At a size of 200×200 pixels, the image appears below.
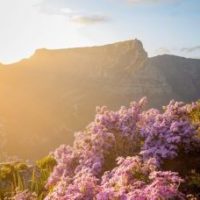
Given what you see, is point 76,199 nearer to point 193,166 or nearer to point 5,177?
point 193,166

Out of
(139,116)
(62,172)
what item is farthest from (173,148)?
(62,172)

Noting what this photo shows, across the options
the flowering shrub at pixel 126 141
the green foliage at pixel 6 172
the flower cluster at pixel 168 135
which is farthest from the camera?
the green foliage at pixel 6 172

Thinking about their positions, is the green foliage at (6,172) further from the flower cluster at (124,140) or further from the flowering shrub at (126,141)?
the flower cluster at (124,140)

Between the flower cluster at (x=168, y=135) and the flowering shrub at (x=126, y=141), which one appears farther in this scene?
the flowering shrub at (x=126, y=141)

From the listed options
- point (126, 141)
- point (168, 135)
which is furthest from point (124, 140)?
point (168, 135)

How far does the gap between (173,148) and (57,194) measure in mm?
5091

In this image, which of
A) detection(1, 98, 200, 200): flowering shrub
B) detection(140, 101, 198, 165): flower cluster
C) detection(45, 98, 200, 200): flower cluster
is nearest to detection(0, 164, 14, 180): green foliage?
detection(1, 98, 200, 200): flowering shrub

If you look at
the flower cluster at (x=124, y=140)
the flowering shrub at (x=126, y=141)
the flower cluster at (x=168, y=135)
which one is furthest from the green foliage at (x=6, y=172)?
the flower cluster at (x=168, y=135)

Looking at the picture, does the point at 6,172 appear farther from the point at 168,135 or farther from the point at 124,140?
the point at 168,135

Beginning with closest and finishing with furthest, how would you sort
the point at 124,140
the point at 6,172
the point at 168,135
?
the point at 168,135 < the point at 124,140 < the point at 6,172

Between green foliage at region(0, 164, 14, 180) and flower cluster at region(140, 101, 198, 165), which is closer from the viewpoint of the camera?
flower cluster at region(140, 101, 198, 165)

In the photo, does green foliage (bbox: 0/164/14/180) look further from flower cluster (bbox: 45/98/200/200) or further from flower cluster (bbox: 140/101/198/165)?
flower cluster (bbox: 140/101/198/165)

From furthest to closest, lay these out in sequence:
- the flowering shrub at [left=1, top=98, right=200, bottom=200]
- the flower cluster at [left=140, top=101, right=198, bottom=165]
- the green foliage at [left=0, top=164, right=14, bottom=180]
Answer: the green foliage at [left=0, top=164, right=14, bottom=180], the flowering shrub at [left=1, top=98, right=200, bottom=200], the flower cluster at [left=140, top=101, right=198, bottom=165]

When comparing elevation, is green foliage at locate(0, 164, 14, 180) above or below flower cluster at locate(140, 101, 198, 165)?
below
